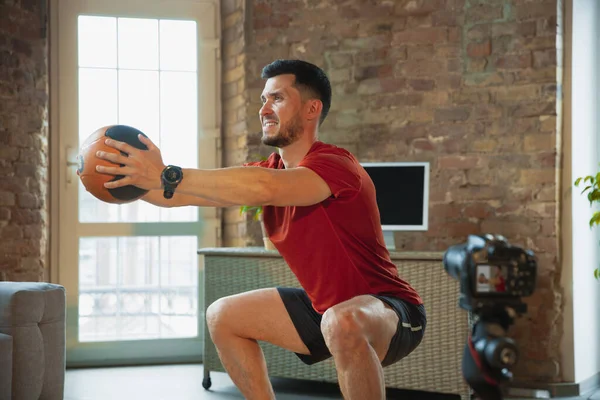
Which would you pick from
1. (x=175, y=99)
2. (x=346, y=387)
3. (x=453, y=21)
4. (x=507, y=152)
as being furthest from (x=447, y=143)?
(x=346, y=387)

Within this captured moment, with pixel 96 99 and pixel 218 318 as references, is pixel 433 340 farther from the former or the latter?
pixel 96 99

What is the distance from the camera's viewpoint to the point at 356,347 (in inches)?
87.2

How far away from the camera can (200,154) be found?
16.3 ft

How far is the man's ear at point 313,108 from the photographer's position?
2.63 m

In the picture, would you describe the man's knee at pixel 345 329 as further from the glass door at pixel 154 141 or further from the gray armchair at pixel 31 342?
the glass door at pixel 154 141

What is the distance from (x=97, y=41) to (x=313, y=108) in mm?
2656

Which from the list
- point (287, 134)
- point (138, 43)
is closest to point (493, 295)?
point (287, 134)

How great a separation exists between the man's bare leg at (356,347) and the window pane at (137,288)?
9.08 feet

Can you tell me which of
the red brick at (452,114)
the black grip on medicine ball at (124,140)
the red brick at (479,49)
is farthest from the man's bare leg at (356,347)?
the red brick at (479,49)

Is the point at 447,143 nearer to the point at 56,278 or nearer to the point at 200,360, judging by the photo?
the point at 200,360

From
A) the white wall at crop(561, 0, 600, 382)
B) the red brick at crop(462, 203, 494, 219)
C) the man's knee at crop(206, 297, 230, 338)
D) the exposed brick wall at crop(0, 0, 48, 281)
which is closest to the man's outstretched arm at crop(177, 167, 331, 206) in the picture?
the man's knee at crop(206, 297, 230, 338)

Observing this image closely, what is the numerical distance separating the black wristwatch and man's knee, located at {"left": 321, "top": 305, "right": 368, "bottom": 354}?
599 mm

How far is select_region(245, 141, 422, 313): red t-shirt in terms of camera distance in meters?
2.48

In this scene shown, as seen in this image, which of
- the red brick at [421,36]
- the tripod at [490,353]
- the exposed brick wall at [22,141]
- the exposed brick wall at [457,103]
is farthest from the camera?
the exposed brick wall at [22,141]
